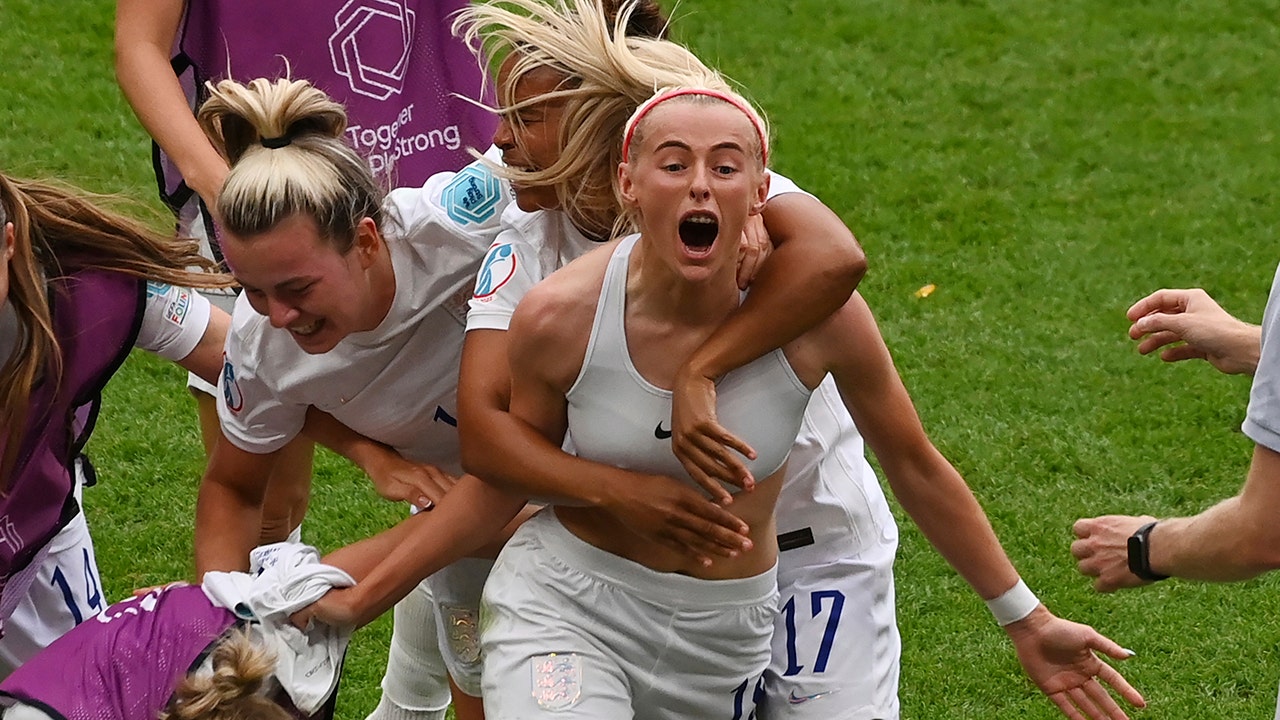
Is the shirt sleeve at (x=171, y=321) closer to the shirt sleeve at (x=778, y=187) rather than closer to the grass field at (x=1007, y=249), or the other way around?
the grass field at (x=1007, y=249)

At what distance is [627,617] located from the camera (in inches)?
119

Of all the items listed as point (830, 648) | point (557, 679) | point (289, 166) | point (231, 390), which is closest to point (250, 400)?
point (231, 390)

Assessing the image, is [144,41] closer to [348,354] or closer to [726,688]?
[348,354]

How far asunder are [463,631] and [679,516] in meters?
1.05

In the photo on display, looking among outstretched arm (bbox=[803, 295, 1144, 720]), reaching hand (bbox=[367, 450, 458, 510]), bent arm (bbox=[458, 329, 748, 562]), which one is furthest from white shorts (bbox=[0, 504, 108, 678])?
outstretched arm (bbox=[803, 295, 1144, 720])

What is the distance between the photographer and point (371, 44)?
3.97m

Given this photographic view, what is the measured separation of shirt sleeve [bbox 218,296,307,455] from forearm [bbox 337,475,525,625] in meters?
0.42

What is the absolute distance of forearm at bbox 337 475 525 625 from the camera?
307cm

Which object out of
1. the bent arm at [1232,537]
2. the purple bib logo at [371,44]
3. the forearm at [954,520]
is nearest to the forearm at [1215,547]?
the bent arm at [1232,537]

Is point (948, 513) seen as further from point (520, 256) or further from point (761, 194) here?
point (520, 256)

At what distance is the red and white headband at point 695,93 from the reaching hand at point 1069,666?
1.08m

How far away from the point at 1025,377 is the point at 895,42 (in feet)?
10.9

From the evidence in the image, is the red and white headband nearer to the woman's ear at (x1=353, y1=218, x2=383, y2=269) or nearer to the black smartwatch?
the woman's ear at (x1=353, y1=218, x2=383, y2=269)

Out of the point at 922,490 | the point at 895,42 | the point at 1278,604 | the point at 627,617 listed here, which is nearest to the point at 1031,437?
the point at 1278,604
